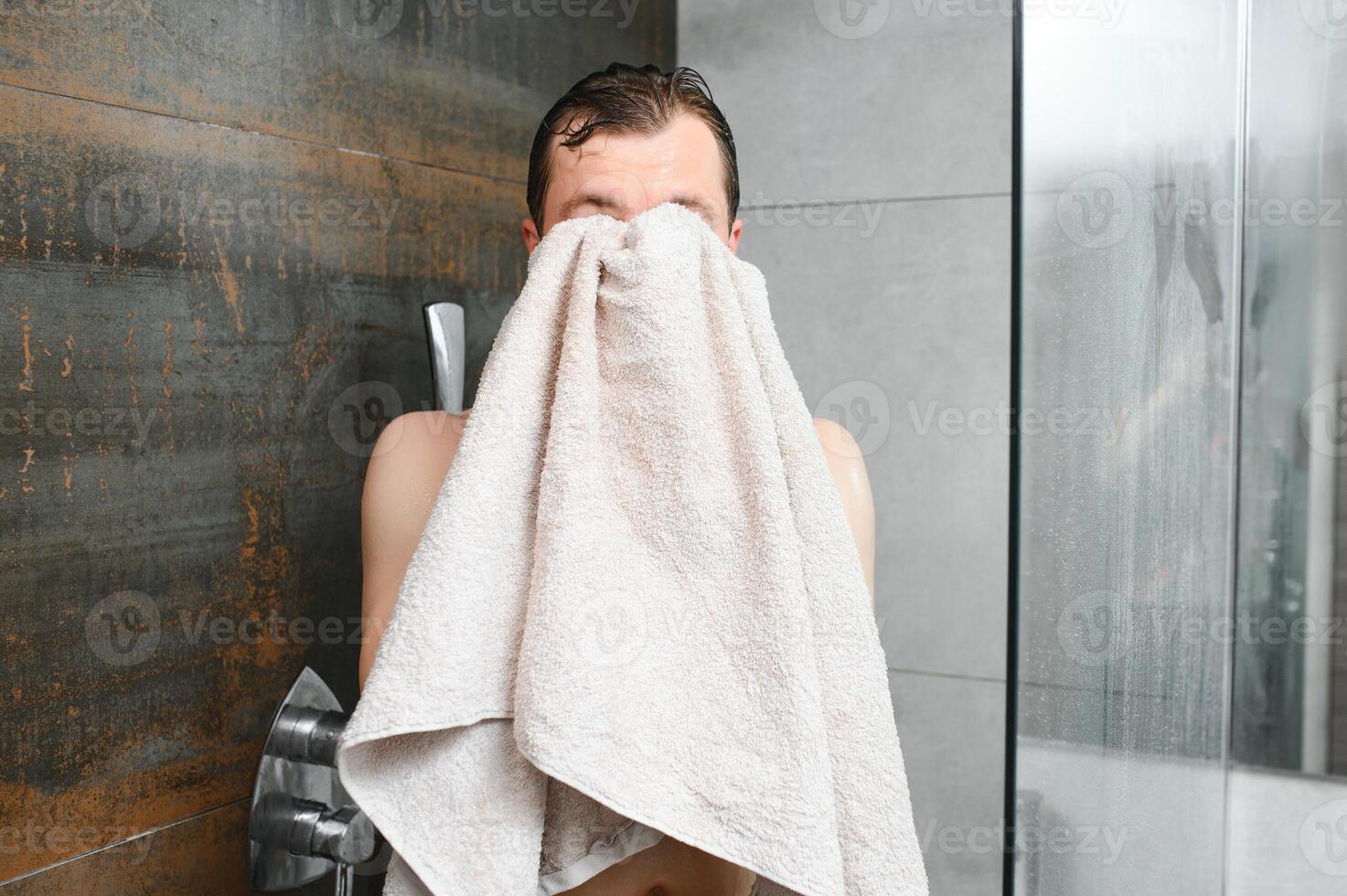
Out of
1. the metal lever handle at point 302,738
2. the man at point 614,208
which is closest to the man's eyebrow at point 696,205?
the man at point 614,208

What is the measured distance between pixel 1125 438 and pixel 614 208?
36cm

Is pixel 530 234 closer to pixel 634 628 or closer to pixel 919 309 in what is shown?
pixel 634 628

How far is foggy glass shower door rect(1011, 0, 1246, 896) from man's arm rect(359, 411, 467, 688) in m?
0.39

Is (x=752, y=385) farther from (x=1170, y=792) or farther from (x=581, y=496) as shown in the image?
(x=1170, y=792)

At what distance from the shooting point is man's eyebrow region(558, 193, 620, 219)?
2.34ft

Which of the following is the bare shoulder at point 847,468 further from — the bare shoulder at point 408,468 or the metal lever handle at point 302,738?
the metal lever handle at point 302,738

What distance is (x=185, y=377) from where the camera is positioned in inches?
32.1

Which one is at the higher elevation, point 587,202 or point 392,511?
point 587,202

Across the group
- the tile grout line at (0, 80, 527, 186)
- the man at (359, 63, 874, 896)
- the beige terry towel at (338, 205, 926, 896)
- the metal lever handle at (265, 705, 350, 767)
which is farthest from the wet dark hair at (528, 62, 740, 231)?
the metal lever handle at (265, 705, 350, 767)

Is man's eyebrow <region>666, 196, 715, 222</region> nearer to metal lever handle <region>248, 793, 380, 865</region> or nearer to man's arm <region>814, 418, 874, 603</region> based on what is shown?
man's arm <region>814, 418, 874, 603</region>

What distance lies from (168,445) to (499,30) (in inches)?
25.0

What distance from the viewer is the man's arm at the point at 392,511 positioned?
718 millimetres

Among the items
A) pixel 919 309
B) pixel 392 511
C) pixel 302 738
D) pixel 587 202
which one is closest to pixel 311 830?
pixel 302 738

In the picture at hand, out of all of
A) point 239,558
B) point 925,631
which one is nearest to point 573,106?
point 239,558
